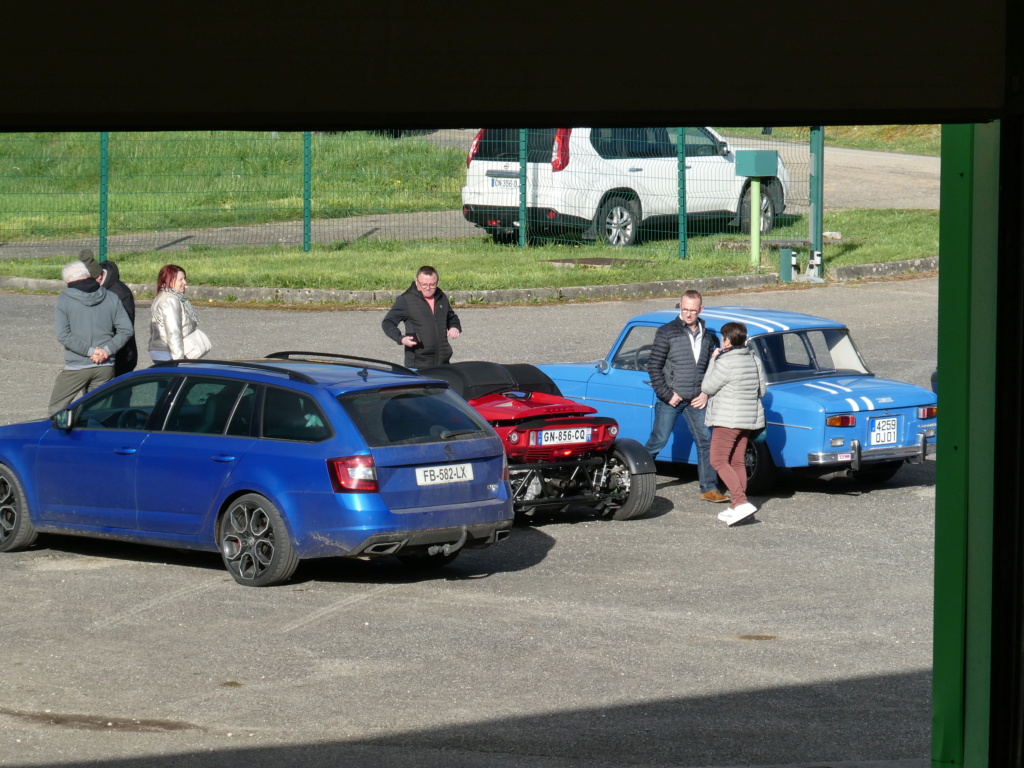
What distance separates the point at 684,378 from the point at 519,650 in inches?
193

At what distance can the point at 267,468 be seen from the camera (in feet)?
32.3

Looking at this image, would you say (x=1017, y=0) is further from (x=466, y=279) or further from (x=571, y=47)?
(x=466, y=279)

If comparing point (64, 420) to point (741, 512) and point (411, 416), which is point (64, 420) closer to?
point (411, 416)

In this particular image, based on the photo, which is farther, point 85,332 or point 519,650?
point 85,332

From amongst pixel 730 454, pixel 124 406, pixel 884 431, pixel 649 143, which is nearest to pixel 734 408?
pixel 730 454

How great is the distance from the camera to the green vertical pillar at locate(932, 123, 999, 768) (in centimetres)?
421

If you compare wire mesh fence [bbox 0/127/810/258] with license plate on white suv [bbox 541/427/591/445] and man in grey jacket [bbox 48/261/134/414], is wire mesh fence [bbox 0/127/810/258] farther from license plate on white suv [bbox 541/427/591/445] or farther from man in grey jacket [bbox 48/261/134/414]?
license plate on white suv [bbox 541/427/591/445]

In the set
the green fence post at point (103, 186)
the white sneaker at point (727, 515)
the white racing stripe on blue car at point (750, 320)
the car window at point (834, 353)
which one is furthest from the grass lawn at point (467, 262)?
the white sneaker at point (727, 515)

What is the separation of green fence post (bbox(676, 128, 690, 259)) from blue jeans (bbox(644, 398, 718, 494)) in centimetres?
1180

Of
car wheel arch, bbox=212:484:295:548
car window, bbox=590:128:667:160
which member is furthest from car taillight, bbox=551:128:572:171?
car wheel arch, bbox=212:484:295:548

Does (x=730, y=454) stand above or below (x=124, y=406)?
below

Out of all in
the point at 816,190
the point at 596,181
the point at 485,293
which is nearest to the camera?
the point at 485,293

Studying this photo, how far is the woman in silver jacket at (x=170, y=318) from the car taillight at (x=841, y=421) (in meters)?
5.96

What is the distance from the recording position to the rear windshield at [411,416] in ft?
32.4
